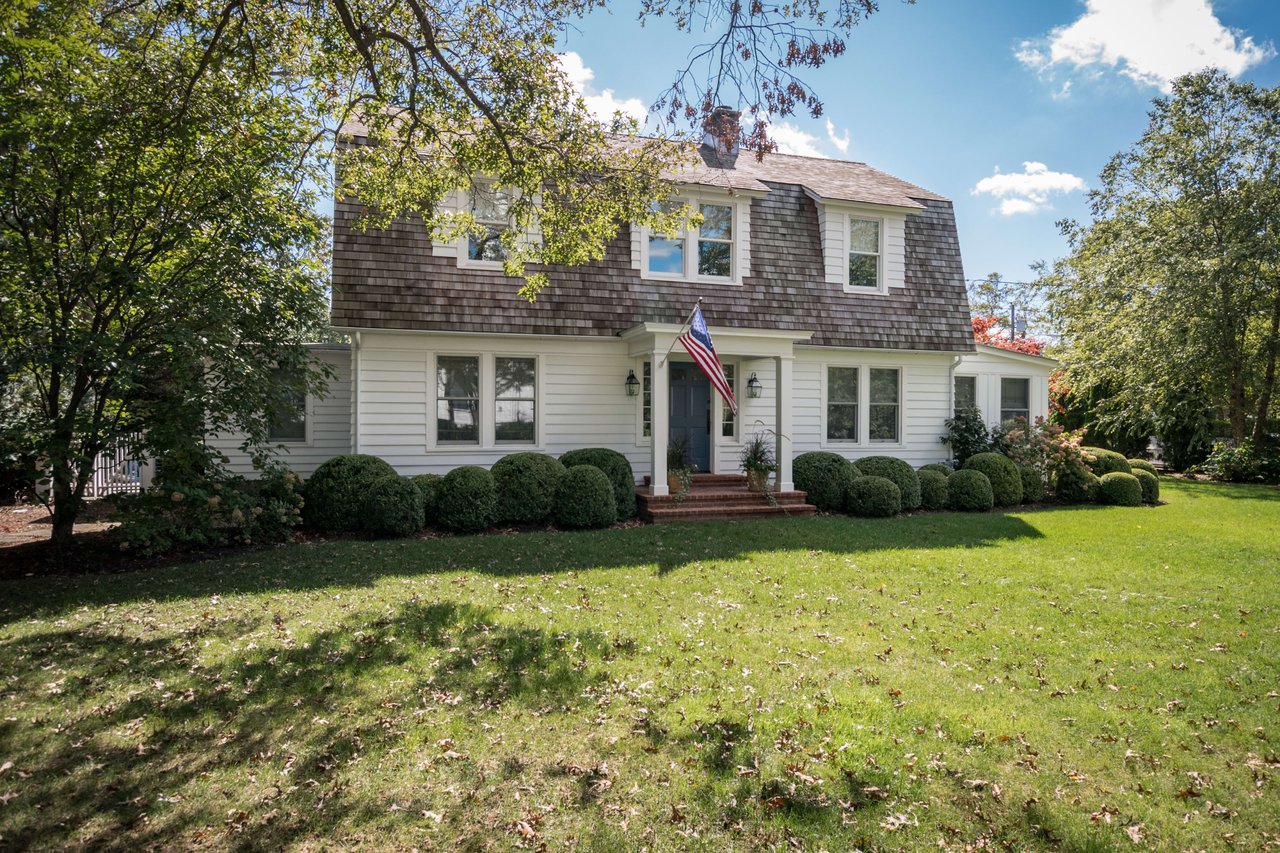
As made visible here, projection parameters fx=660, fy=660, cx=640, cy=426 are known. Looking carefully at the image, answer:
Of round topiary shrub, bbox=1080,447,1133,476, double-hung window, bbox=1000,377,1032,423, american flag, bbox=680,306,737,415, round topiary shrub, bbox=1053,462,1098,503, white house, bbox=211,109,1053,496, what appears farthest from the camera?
double-hung window, bbox=1000,377,1032,423

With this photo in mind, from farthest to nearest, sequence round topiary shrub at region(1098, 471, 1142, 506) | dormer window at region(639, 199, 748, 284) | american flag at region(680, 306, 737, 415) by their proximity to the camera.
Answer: round topiary shrub at region(1098, 471, 1142, 506) < dormer window at region(639, 199, 748, 284) < american flag at region(680, 306, 737, 415)

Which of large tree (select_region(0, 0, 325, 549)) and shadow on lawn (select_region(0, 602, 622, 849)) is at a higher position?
large tree (select_region(0, 0, 325, 549))

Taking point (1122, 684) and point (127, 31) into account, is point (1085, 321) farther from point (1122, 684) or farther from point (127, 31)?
point (127, 31)

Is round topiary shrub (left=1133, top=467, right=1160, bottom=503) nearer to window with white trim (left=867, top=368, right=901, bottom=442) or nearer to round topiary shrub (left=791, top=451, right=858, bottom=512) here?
window with white trim (left=867, top=368, right=901, bottom=442)

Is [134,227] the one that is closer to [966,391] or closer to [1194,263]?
[966,391]

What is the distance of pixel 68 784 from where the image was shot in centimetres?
324

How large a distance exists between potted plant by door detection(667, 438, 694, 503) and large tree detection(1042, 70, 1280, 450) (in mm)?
14260

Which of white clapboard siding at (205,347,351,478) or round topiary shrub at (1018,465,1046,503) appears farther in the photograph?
round topiary shrub at (1018,465,1046,503)

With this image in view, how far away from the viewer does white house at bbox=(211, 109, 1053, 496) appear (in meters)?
11.4

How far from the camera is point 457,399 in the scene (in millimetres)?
11891

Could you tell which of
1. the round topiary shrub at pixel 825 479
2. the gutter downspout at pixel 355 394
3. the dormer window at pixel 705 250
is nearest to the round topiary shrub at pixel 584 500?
the gutter downspout at pixel 355 394

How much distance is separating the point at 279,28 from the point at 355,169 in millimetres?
1971

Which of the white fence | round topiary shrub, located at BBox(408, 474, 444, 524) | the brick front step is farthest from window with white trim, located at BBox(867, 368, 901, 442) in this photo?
the white fence

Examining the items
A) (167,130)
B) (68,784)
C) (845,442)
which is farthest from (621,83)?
A: (845,442)
